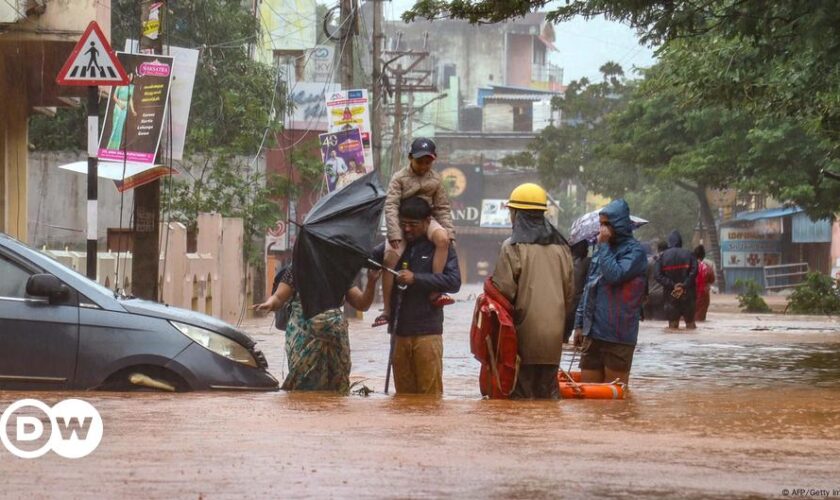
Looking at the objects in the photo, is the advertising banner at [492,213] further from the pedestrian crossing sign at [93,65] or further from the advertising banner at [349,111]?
the pedestrian crossing sign at [93,65]

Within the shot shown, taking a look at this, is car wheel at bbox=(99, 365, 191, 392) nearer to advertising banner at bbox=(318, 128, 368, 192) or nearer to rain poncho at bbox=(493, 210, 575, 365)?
rain poncho at bbox=(493, 210, 575, 365)

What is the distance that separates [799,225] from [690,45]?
35.9m

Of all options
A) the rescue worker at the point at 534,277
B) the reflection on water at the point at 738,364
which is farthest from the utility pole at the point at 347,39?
the rescue worker at the point at 534,277

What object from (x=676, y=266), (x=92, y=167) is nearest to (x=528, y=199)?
(x=92, y=167)

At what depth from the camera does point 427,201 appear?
9.66m

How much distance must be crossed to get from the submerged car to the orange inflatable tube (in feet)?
8.26

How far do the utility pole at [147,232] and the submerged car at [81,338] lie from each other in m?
5.19

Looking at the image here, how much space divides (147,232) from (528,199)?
670cm

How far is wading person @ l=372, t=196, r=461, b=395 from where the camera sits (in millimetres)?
9516

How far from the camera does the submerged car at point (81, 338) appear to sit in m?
9.50

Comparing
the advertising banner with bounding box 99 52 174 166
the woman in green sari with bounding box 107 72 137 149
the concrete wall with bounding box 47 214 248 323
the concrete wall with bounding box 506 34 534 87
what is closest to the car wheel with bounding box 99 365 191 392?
the advertising banner with bounding box 99 52 174 166

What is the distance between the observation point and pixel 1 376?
9547mm

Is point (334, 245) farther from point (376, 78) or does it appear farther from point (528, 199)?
point (376, 78)

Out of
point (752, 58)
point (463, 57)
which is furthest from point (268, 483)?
point (463, 57)
